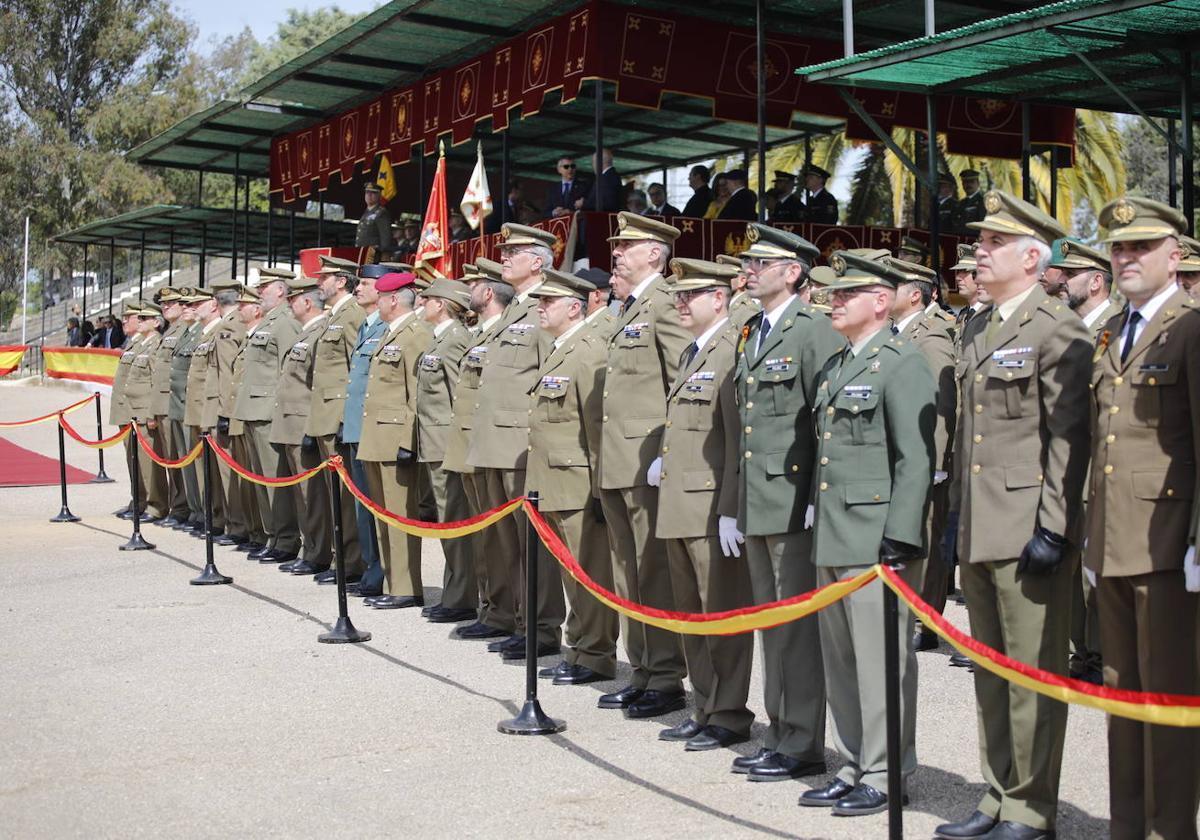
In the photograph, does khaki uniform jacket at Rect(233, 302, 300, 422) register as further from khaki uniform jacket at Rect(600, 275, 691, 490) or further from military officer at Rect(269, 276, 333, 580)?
khaki uniform jacket at Rect(600, 275, 691, 490)

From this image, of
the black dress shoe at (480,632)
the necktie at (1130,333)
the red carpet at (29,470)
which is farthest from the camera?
the red carpet at (29,470)

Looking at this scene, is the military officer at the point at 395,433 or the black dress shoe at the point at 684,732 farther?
the military officer at the point at 395,433

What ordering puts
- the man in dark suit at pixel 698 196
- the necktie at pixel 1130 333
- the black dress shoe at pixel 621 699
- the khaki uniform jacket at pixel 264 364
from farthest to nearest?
the man in dark suit at pixel 698 196
the khaki uniform jacket at pixel 264 364
the black dress shoe at pixel 621 699
the necktie at pixel 1130 333

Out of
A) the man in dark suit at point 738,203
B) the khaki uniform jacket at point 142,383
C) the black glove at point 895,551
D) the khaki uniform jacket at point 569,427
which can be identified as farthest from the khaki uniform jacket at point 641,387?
the man in dark suit at point 738,203

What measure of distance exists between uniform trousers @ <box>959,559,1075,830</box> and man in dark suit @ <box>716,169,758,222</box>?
10.6 m

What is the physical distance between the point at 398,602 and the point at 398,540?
0.41m

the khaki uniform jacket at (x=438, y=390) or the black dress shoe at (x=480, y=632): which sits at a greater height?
the khaki uniform jacket at (x=438, y=390)

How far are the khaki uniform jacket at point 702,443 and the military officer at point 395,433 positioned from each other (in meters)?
3.51

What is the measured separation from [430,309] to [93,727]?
12.5 ft

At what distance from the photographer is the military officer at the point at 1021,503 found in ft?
14.6

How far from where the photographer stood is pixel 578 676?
23.1ft

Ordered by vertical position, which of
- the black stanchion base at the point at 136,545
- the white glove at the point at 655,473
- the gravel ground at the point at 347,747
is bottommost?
the gravel ground at the point at 347,747

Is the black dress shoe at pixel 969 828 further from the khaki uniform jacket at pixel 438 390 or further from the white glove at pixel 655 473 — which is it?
the khaki uniform jacket at pixel 438 390

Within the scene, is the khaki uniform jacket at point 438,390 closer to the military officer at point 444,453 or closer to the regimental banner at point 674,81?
the military officer at point 444,453
